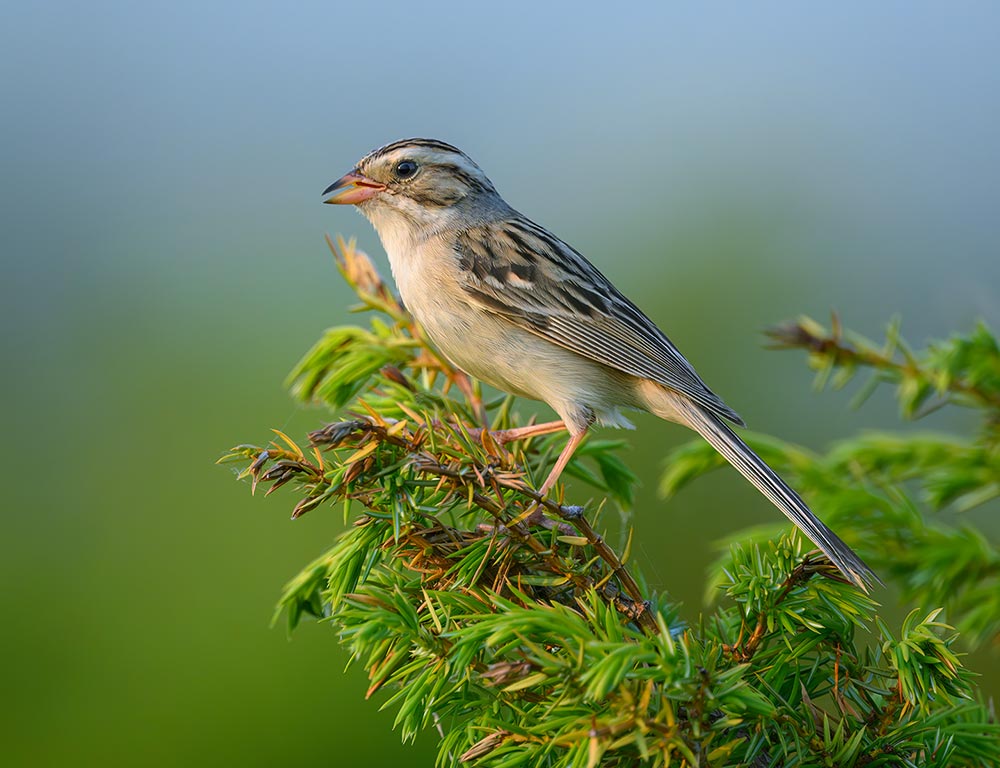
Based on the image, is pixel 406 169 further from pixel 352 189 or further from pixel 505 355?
pixel 505 355

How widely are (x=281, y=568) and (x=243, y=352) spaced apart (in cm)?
126

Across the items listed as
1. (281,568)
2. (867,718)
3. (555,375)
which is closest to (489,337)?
(555,375)

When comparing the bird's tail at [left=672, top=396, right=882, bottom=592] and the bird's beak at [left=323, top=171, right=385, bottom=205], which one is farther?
the bird's beak at [left=323, top=171, right=385, bottom=205]

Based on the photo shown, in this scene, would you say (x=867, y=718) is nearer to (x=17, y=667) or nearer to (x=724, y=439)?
(x=724, y=439)

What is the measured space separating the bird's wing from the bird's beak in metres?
0.40

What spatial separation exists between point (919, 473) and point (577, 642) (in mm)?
1611

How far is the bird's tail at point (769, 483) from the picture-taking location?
1.94 m

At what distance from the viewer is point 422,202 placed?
151 inches

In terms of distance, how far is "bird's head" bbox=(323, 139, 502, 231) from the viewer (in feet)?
12.4

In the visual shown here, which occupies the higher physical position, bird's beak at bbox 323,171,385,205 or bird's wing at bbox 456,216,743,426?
bird's beak at bbox 323,171,385,205

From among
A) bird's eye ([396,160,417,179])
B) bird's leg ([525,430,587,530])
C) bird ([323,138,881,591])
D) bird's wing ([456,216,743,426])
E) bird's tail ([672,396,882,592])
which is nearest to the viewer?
bird's leg ([525,430,587,530])

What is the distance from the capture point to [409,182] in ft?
12.6

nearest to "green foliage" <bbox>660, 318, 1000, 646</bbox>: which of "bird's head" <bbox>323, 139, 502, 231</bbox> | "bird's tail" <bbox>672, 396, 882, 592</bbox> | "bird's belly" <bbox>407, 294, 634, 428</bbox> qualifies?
"bird's tail" <bbox>672, 396, 882, 592</bbox>

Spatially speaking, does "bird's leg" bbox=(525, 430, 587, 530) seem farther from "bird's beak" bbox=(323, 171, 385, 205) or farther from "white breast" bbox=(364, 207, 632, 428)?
"bird's beak" bbox=(323, 171, 385, 205)
